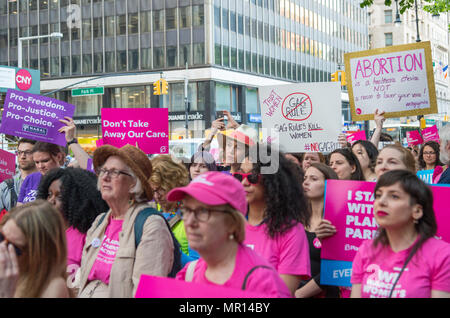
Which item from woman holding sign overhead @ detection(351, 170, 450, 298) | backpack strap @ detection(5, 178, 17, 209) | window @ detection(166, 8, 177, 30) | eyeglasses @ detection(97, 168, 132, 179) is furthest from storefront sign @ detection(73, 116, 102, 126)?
woman holding sign overhead @ detection(351, 170, 450, 298)

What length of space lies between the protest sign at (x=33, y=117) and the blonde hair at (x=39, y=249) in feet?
14.2

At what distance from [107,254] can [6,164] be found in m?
4.10

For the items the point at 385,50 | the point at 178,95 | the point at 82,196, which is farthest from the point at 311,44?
the point at 82,196

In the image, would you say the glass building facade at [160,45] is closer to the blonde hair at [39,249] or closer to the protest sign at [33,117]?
the protest sign at [33,117]

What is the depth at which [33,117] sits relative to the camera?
23.7ft

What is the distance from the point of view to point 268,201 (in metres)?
3.73

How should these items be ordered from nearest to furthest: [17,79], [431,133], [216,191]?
[216,191] < [431,133] < [17,79]

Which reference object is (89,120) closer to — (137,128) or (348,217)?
(137,128)

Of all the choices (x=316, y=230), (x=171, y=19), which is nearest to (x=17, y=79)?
(x=171, y=19)

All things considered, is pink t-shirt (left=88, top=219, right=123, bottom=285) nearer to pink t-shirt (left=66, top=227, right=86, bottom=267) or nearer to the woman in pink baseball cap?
pink t-shirt (left=66, top=227, right=86, bottom=267)

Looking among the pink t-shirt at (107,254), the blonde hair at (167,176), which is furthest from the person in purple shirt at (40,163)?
the pink t-shirt at (107,254)

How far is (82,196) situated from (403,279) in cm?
254

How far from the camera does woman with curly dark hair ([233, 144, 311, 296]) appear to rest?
3479mm

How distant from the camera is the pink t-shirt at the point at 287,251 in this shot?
3.46m
